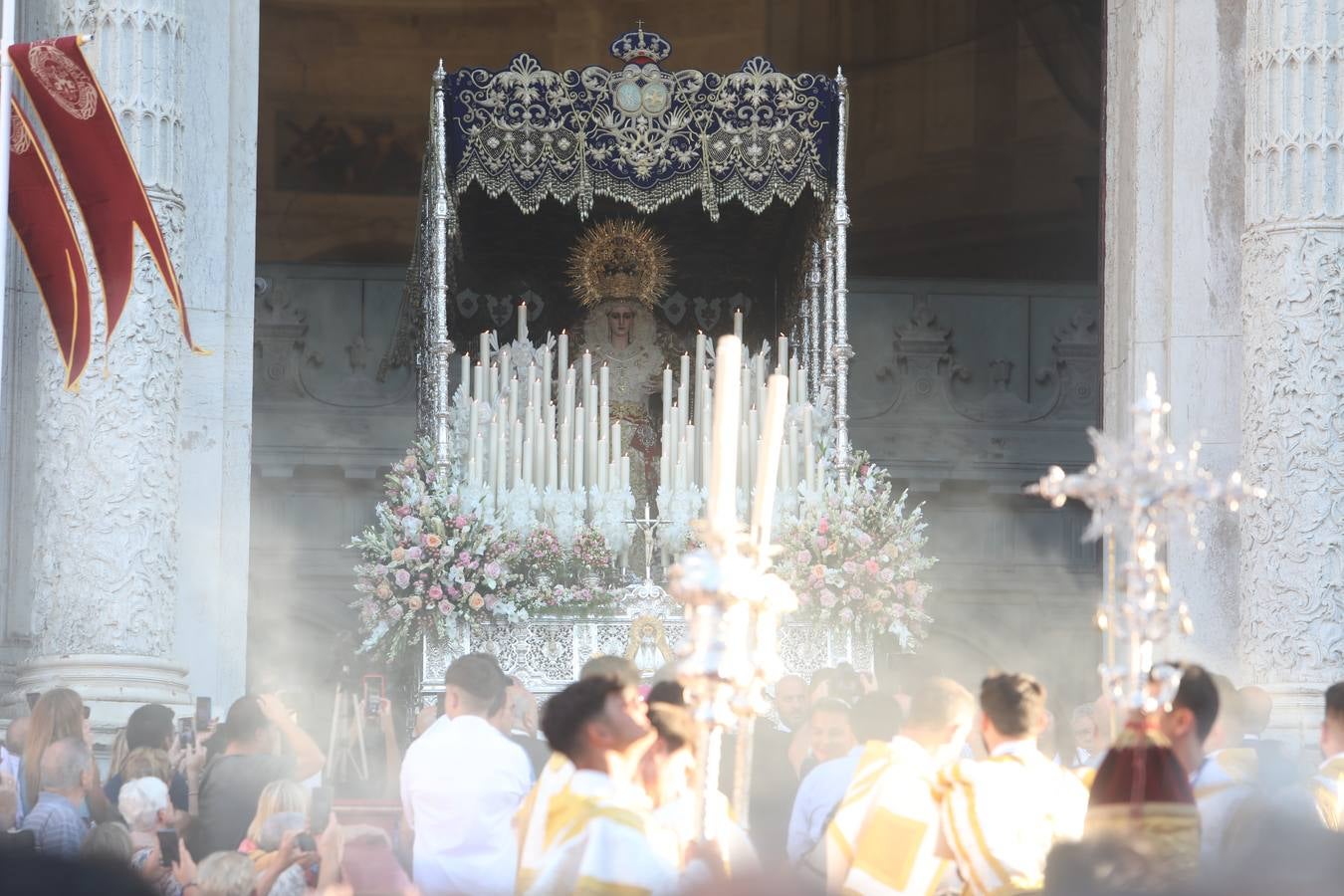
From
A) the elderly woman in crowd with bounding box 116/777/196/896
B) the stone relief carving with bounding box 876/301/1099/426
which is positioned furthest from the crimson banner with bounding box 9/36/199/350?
the stone relief carving with bounding box 876/301/1099/426

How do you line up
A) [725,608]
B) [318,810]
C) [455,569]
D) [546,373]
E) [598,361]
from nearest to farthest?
1. [725,608]
2. [318,810]
3. [455,569]
4. [546,373]
5. [598,361]

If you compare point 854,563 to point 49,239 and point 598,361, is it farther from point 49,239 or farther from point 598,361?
point 49,239

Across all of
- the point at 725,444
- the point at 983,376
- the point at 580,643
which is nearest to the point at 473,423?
the point at 580,643

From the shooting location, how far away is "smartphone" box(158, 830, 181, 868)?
8.14m

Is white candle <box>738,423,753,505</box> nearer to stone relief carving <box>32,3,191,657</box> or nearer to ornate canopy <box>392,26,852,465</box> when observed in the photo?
ornate canopy <box>392,26,852,465</box>

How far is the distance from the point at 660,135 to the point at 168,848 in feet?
25.1

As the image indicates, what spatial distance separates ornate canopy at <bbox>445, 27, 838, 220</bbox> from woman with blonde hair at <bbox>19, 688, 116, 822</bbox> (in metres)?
6.40

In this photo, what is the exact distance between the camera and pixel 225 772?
8422 millimetres

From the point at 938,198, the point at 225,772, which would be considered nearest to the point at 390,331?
the point at 938,198

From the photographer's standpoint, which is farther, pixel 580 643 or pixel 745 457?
pixel 745 457

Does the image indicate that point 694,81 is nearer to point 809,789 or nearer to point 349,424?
point 349,424

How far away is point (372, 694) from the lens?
14.3 meters

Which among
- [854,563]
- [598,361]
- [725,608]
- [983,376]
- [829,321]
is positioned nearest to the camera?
[725,608]

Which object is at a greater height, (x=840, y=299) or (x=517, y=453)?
(x=840, y=299)
